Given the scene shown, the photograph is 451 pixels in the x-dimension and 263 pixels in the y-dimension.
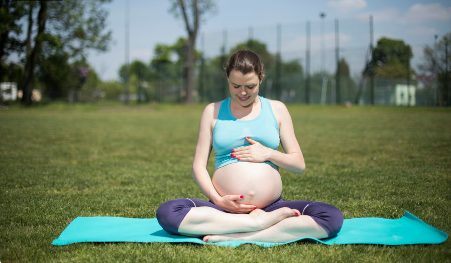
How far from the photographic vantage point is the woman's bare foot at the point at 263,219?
2910mm

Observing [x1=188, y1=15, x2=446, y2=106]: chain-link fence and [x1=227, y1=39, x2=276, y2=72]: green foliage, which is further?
[x1=227, y1=39, x2=276, y2=72]: green foliage

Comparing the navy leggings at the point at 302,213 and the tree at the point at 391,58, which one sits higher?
the tree at the point at 391,58

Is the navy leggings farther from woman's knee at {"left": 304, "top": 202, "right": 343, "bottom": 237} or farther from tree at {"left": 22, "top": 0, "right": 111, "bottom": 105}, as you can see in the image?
tree at {"left": 22, "top": 0, "right": 111, "bottom": 105}

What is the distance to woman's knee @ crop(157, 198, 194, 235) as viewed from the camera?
2.99 metres

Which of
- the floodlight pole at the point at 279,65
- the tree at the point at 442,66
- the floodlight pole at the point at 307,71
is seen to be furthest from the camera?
the floodlight pole at the point at 279,65

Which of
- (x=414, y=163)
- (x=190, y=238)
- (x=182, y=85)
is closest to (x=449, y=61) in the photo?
(x=414, y=163)

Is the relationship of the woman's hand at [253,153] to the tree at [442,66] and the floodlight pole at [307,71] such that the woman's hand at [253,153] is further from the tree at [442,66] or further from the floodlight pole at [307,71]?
the floodlight pole at [307,71]

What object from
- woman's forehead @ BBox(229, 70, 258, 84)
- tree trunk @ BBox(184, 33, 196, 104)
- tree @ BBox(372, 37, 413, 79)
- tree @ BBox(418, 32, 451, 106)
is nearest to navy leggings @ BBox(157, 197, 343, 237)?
woman's forehead @ BBox(229, 70, 258, 84)

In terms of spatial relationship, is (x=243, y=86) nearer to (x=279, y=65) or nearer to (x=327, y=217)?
(x=327, y=217)

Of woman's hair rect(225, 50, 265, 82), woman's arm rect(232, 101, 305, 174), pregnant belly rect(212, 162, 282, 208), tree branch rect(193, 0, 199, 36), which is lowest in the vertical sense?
pregnant belly rect(212, 162, 282, 208)

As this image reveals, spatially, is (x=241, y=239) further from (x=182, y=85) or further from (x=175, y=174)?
(x=182, y=85)

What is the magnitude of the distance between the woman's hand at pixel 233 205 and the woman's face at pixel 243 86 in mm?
815

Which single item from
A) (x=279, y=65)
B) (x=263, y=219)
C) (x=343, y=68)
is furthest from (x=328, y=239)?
(x=279, y=65)

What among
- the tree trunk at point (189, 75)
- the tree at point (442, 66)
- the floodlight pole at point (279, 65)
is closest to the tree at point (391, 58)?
the tree at point (442, 66)
